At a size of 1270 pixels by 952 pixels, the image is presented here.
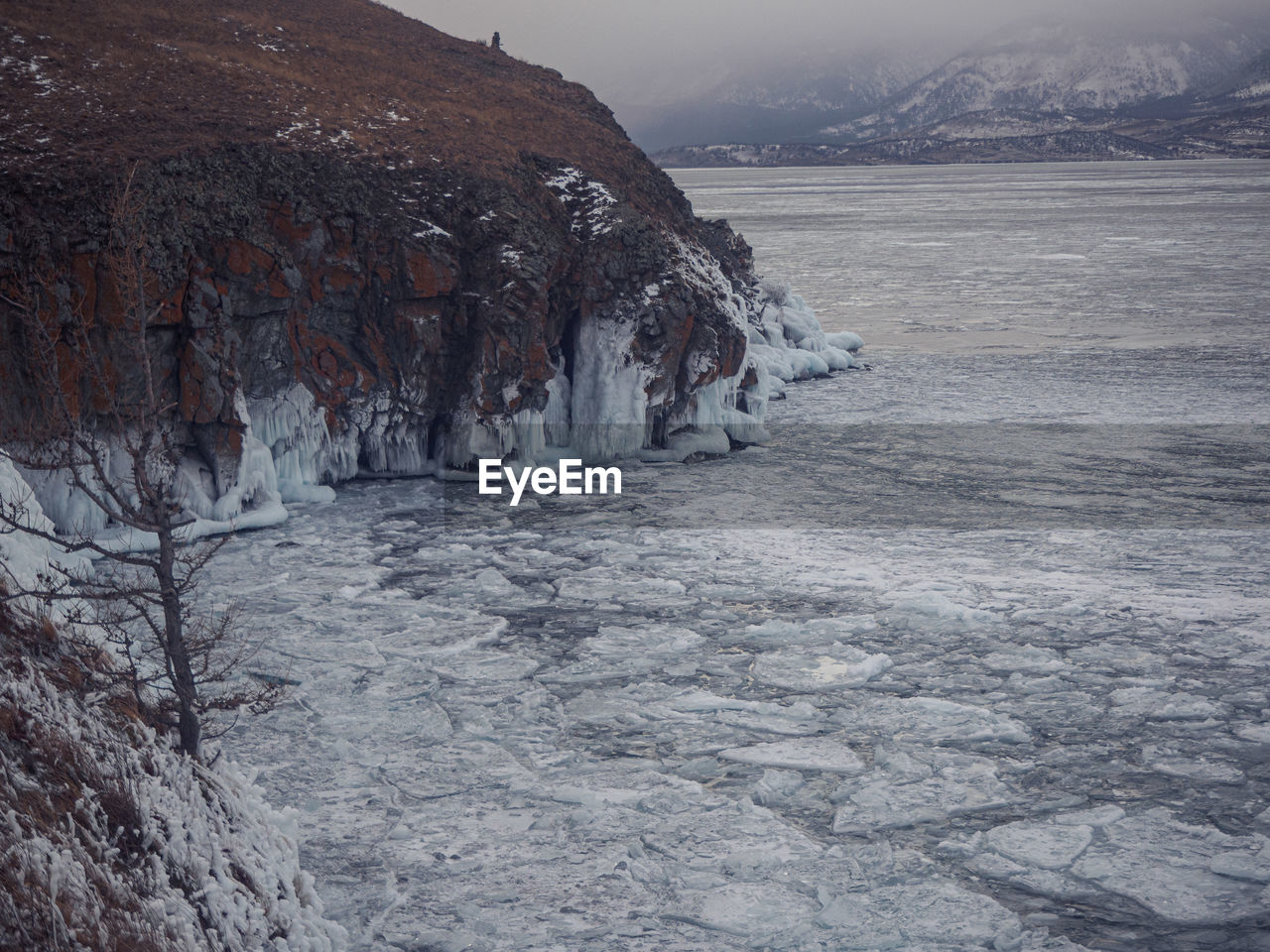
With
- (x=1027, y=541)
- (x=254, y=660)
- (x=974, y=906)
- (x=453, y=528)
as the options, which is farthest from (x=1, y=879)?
(x=1027, y=541)

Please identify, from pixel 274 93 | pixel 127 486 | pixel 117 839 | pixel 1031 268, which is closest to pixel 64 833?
pixel 117 839

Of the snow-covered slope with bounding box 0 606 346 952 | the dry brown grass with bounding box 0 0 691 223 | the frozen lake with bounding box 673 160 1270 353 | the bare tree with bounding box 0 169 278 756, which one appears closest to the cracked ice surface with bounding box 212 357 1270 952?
the snow-covered slope with bounding box 0 606 346 952

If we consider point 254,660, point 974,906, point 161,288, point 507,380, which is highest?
point 161,288

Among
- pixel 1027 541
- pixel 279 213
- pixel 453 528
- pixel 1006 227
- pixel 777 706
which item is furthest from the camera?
pixel 1006 227

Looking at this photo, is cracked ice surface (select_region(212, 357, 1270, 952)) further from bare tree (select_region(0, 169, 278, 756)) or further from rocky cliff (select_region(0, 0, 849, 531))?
rocky cliff (select_region(0, 0, 849, 531))

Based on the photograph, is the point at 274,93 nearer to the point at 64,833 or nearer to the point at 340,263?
the point at 340,263

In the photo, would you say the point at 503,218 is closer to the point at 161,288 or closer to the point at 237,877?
the point at 161,288
